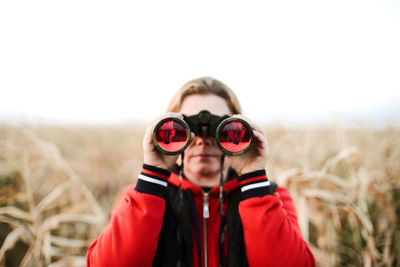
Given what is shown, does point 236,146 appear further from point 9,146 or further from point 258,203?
point 9,146

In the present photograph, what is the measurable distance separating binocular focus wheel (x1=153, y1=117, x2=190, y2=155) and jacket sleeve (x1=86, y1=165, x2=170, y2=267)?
0.41ft

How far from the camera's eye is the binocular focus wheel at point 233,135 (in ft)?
3.09

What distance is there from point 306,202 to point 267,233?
38.5 inches

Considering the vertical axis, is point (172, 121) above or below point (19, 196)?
above

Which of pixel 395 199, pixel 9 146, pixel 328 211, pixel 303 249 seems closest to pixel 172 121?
pixel 303 249

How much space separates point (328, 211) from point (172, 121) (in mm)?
1326

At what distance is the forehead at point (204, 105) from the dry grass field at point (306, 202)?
70cm

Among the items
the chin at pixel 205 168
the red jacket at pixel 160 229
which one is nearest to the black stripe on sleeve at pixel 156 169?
the red jacket at pixel 160 229

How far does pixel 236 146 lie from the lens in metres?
0.94

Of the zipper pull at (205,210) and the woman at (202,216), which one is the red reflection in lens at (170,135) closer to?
the woman at (202,216)

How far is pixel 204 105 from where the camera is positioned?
1.16m

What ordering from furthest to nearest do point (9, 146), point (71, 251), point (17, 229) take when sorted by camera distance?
point (9, 146) → point (71, 251) → point (17, 229)

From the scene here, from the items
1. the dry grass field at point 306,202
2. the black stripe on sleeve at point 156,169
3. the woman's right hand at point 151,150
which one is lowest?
the dry grass field at point 306,202

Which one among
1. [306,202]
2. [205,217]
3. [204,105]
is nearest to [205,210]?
[205,217]
